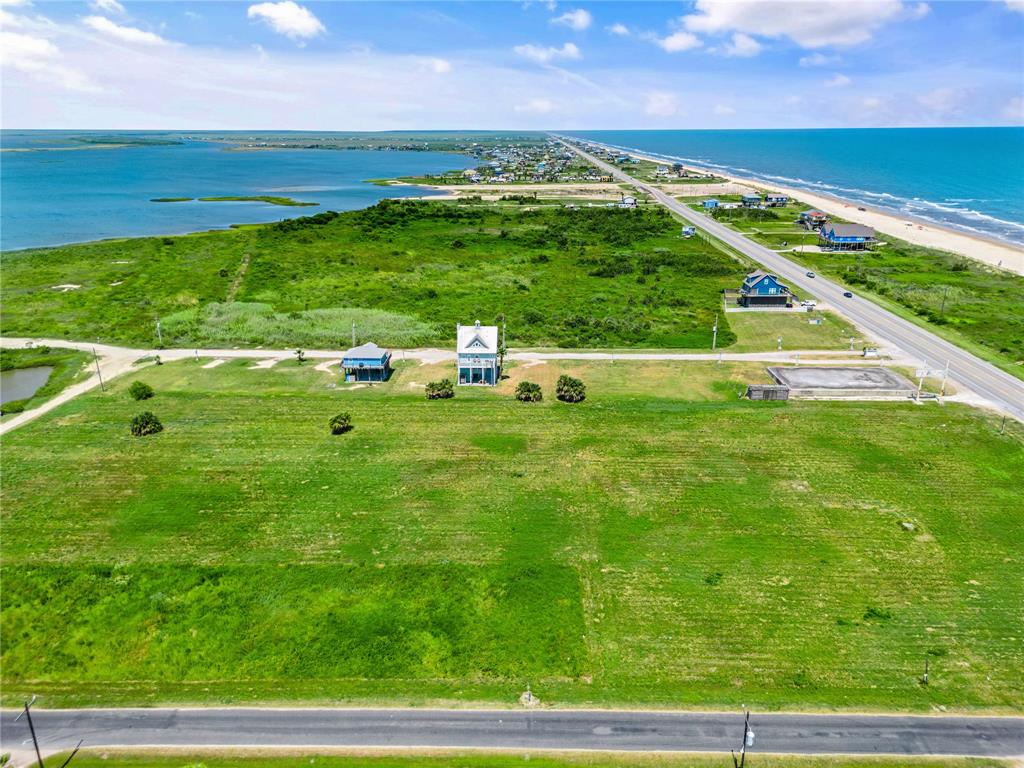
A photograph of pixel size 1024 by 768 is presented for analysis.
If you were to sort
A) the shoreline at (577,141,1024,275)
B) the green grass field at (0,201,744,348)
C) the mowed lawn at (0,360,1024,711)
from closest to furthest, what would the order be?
the mowed lawn at (0,360,1024,711) → the green grass field at (0,201,744,348) → the shoreline at (577,141,1024,275)

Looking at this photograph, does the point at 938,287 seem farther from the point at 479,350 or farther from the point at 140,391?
the point at 140,391

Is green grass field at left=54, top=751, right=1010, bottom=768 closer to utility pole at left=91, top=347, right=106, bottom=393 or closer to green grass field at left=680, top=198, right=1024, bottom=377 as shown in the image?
utility pole at left=91, top=347, right=106, bottom=393

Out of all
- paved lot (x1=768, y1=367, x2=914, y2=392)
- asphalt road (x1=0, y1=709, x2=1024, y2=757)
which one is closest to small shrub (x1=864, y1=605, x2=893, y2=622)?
asphalt road (x1=0, y1=709, x2=1024, y2=757)

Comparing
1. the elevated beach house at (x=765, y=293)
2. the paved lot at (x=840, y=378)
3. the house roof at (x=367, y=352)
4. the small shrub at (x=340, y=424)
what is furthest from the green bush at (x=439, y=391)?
the elevated beach house at (x=765, y=293)

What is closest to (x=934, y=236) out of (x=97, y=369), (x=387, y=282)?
(x=387, y=282)

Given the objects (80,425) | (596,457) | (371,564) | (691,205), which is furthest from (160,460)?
(691,205)

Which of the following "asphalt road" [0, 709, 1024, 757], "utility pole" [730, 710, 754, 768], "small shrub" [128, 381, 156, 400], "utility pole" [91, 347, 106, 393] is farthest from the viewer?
"utility pole" [91, 347, 106, 393]

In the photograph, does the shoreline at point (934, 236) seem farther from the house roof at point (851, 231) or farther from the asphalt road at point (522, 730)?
the asphalt road at point (522, 730)
